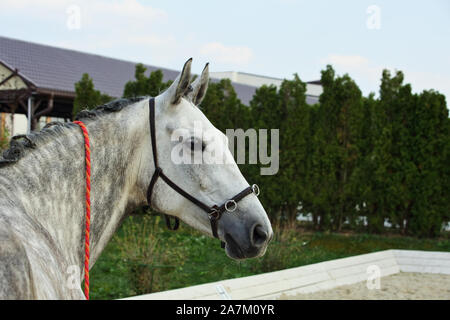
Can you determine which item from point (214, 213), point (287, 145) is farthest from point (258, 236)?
point (287, 145)

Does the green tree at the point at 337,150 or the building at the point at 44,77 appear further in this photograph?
the building at the point at 44,77

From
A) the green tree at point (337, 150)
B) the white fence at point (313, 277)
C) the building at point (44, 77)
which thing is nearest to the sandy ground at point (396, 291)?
the white fence at point (313, 277)

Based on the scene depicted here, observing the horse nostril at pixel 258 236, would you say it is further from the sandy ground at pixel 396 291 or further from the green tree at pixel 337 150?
the green tree at pixel 337 150

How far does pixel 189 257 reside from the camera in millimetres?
7691

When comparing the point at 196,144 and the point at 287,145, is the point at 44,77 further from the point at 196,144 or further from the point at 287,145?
the point at 196,144

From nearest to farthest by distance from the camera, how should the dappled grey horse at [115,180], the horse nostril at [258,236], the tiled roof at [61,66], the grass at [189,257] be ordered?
the dappled grey horse at [115,180] → the horse nostril at [258,236] → the grass at [189,257] → the tiled roof at [61,66]

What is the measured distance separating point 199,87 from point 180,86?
0.94 ft

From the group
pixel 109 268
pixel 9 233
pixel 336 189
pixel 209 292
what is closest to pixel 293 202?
pixel 336 189

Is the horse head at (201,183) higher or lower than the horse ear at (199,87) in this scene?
lower

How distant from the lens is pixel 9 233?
52.6 inches

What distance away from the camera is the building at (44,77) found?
12.7 metres

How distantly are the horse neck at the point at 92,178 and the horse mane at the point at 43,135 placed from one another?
2 centimetres

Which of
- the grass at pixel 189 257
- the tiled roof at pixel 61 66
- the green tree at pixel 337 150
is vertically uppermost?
the tiled roof at pixel 61 66

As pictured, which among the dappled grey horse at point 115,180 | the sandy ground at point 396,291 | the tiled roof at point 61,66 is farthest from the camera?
the tiled roof at point 61,66
